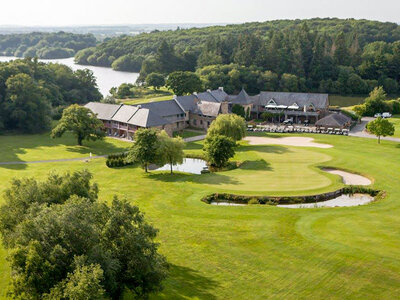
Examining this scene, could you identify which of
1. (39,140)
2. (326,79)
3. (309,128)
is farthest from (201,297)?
(326,79)

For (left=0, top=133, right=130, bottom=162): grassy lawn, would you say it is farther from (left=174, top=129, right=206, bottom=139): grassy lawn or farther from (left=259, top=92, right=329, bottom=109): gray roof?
(left=259, top=92, right=329, bottom=109): gray roof

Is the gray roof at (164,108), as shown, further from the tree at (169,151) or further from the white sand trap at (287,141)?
the tree at (169,151)

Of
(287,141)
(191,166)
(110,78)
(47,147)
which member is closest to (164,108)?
(47,147)

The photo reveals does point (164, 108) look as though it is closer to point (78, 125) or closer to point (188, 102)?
point (188, 102)

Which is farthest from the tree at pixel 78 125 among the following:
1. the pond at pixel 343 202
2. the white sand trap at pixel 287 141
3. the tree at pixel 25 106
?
the pond at pixel 343 202

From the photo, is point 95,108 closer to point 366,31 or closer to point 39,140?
point 39,140

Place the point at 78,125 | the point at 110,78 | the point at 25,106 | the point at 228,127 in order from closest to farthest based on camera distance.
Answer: the point at 228,127, the point at 78,125, the point at 25,106, the point at 110,78
